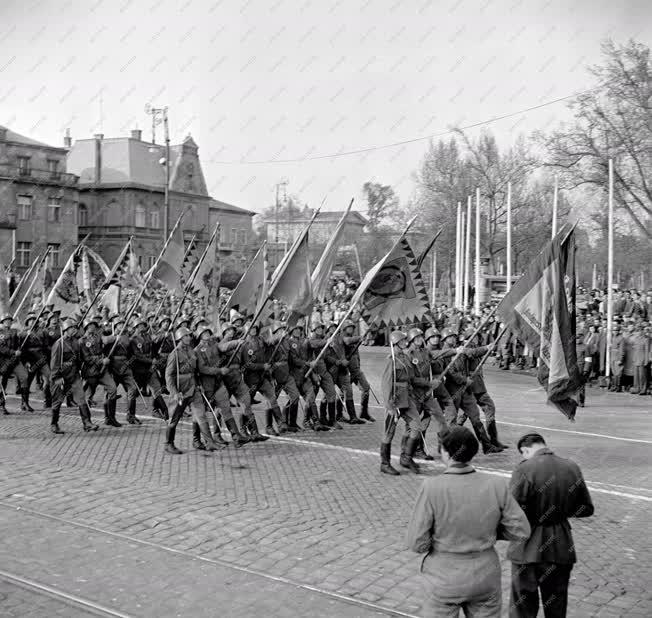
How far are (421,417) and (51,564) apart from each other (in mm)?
5902

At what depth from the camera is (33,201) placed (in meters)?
61.1

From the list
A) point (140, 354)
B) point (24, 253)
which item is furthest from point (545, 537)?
point (24, 253)

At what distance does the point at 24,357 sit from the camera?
16125mm

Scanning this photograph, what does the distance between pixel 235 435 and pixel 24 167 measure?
53669 mm

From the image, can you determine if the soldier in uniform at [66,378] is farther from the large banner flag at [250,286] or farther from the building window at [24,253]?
the building window at [24,253]

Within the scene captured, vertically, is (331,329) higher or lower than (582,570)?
higher

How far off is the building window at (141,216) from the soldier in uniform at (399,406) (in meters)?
62.9

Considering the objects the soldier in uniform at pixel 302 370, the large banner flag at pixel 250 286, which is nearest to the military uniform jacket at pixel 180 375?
the soldier in uniform at pixel 302 370

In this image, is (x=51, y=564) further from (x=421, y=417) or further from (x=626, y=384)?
(x=626, y=384)

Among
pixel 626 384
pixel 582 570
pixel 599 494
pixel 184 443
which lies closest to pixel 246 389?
pixel 184 443

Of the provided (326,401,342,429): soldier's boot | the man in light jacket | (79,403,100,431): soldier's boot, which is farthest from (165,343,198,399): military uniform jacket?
the man in light jacket

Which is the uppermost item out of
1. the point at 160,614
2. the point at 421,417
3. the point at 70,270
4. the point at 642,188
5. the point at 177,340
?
the point at 642,188

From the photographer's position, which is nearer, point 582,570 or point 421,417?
point 582,570

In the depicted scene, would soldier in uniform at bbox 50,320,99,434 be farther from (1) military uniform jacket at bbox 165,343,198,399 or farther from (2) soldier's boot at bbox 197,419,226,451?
(2) soldier's boot at bbox 197,419,226,451
